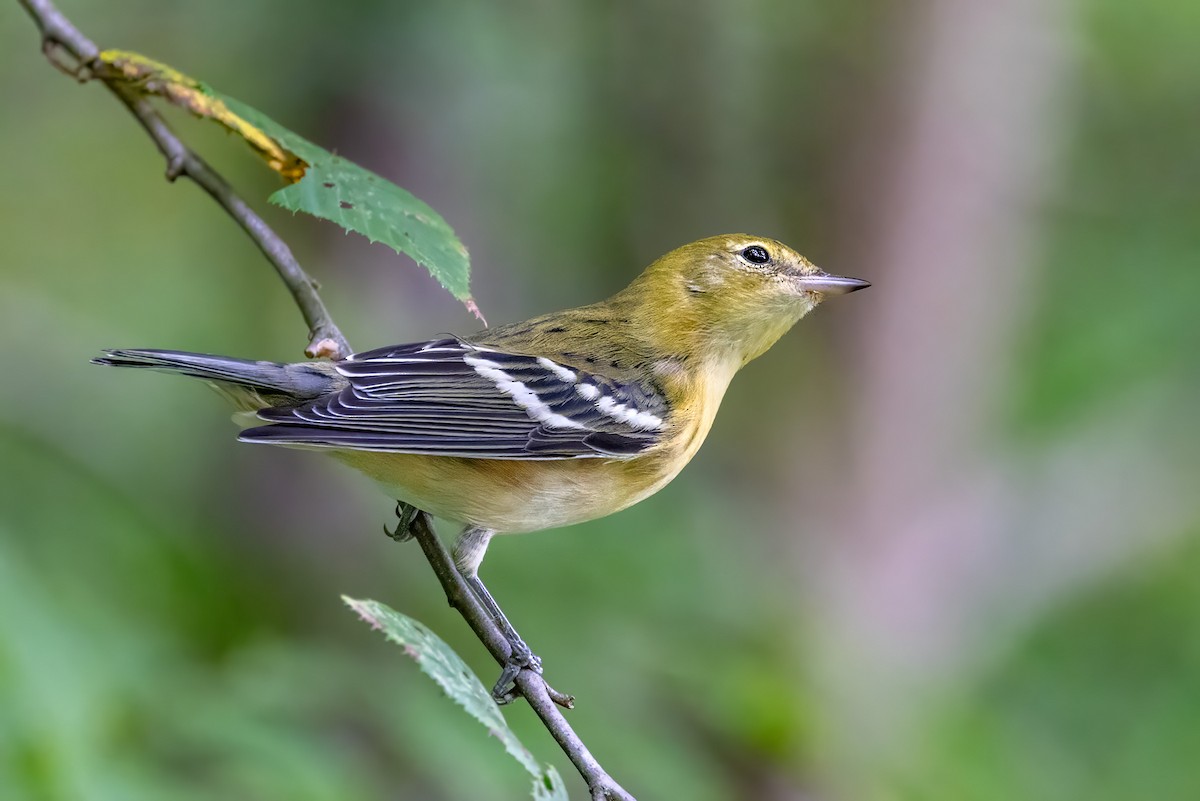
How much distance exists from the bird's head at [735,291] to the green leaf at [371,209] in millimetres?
1152

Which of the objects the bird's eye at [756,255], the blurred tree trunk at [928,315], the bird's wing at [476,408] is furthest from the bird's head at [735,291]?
the blurred tree trunk at [928,315]

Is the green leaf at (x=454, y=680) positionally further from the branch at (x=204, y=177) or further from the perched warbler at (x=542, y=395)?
the branch at (x=204, y=177)

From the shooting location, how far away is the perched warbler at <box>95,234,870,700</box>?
293 centimetres

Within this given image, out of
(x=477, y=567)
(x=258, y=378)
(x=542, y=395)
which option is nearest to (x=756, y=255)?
(x=542, y=395)

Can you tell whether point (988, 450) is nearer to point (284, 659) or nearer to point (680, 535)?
point (680, 535)

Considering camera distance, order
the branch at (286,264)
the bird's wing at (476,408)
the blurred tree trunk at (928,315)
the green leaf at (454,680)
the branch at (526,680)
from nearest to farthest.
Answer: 1. the green leaf at (454,680)
2. the branch at (526,680)
3. the branch at (286,264)
4. the bird's wing at (476,408)
5. the blurred tree trunk at (928,315)

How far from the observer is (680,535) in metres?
5.04

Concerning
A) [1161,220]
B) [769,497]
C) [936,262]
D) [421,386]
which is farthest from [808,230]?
[421,386]

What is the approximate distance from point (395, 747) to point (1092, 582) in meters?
4.84

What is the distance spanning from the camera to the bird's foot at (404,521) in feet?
10.4

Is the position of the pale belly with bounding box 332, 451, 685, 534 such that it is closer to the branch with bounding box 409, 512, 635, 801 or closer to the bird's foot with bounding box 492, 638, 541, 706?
the branch with bounding box 409, 512, 635, 801

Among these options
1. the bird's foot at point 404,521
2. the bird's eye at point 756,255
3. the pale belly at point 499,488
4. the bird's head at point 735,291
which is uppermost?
the bird's eye at point 756,255

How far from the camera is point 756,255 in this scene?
11.5 feet

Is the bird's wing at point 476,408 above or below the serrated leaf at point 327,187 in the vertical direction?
below
